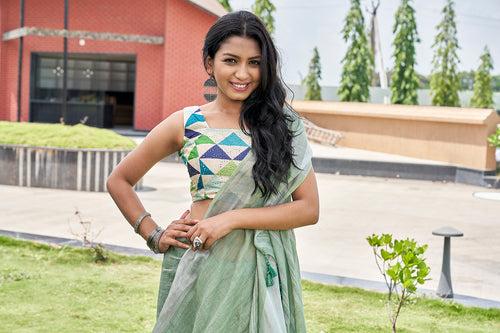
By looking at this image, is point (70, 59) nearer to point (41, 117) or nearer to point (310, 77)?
point (41, 117)

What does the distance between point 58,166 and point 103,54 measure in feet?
→ 40.1

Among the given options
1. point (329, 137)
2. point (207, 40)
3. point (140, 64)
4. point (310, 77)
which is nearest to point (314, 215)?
point (207, 40)

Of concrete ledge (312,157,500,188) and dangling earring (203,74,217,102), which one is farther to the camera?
concrete ledge (312,157,500,188)

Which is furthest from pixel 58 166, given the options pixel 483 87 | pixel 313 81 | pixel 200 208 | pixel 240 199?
pixel 483 87

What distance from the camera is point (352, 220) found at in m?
9.66

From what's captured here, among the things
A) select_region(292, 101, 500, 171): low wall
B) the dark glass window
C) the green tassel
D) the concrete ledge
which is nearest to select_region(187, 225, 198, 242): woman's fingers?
the green tassel

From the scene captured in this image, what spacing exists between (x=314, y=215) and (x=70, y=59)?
2278 cm

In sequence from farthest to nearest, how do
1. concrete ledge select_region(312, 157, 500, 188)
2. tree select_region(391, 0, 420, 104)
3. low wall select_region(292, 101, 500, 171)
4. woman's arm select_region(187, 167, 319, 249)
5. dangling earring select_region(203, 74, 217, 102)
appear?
tree select_region(391, 0, 420, 104)
low wall select_region(292, 101, 500, 171)
concrete ledge select_region(312, 157, 500, 188)
dangling earring select_region(203, 74, 217, 102)
woman's arm select_region(187, 167, 319, 249)

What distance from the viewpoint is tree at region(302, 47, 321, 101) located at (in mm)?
34531

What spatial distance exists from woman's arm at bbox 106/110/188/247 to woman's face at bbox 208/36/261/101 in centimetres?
17

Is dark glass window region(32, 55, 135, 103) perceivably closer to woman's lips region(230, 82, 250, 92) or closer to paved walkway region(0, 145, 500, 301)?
paved walkway region(0, 145, 500, 301)

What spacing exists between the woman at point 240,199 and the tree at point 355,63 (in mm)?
28798

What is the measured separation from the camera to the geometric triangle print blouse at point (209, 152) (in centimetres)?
215

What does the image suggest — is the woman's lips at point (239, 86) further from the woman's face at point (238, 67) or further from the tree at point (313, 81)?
the tree at point (313, 81)
